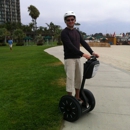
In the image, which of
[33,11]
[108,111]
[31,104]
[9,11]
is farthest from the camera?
[9,11]

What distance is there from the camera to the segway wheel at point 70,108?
11.0 feet

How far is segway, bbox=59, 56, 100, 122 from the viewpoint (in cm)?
335

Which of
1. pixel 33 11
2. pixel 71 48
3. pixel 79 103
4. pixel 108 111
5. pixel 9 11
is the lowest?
pixel 108 111

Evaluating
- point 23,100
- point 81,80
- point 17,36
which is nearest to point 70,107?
point 81,80

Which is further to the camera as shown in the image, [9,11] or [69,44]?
[9,11]

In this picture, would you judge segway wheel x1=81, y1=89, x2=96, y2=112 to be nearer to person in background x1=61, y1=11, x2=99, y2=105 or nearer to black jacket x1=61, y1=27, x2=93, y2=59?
person in background x1=61, y1=11, x2=99, y2=105

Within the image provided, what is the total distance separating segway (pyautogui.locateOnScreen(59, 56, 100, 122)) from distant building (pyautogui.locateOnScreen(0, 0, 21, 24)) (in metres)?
119

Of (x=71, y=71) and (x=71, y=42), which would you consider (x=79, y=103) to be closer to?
(x=71, y=71)

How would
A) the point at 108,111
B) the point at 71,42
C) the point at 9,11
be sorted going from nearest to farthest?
the point at 71,42
the point at 108,111
the point at 9,11

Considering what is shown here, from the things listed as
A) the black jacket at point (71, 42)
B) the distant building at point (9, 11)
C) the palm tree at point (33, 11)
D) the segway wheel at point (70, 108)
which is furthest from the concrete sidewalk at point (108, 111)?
the distant building at point (9, 11)

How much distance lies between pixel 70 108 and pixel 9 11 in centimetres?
12611

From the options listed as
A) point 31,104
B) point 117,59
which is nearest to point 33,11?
point 117,59

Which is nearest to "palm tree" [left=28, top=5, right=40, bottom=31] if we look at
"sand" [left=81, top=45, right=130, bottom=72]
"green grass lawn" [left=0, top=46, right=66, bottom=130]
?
"sand" [left=81, top=45, right=130, bottom=72]

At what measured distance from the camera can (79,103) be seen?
3.38m
